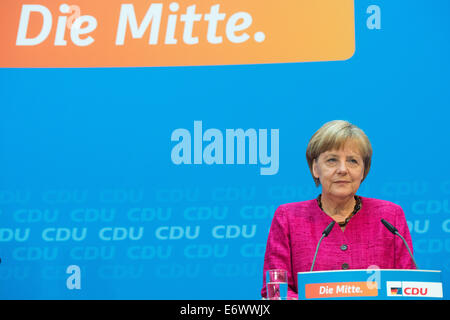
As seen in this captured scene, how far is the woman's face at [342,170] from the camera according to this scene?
2.89 m

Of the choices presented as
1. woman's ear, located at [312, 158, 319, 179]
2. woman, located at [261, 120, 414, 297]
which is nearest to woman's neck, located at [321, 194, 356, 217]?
woman, located at [261, 120, 414, 297]

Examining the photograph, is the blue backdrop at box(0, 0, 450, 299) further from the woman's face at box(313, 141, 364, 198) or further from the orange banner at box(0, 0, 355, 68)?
the woman's face at box(313, 141, 364, 198)

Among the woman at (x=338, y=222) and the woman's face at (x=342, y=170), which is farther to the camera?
the woman's face at (x=342, y=170)

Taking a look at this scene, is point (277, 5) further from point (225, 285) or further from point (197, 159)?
point (225, 285)

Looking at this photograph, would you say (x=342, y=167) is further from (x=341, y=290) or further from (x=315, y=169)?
(x=341, y=290)

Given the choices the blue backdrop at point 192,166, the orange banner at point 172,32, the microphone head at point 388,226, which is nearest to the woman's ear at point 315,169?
the blue backdrop at point 192,166

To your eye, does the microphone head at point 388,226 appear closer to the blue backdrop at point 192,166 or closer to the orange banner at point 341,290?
the orange banner at point 341,290

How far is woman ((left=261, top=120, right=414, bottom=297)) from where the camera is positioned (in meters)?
2.76

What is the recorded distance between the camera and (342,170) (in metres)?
2.88

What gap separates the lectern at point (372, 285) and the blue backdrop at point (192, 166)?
1499 mm

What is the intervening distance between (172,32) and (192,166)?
2.60 feet

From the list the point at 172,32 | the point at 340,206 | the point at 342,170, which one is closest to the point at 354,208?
the point at 340,206

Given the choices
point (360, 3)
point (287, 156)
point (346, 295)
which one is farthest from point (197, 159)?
point (346, 295)
